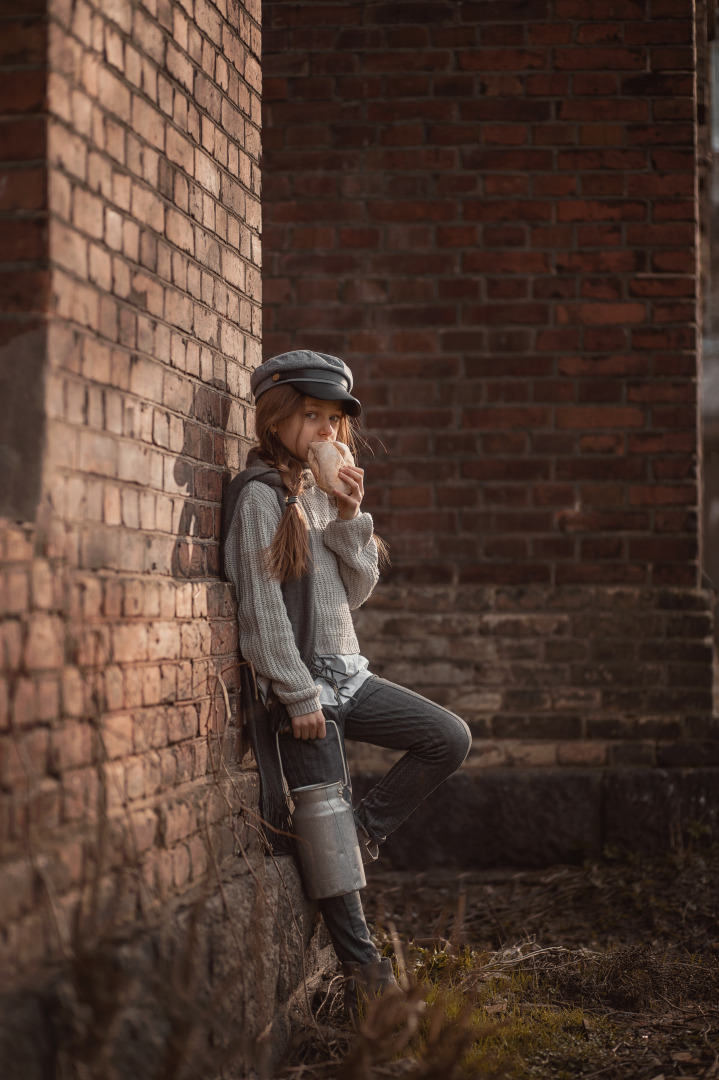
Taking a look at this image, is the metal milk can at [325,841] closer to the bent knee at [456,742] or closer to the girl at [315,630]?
the girl at [315,630]

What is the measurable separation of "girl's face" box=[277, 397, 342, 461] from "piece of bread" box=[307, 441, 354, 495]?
0.06 m

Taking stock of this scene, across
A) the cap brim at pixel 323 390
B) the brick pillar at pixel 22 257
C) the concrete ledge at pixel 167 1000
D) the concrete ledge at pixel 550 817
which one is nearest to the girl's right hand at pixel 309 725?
the concrete ledge at pixel 167 1000

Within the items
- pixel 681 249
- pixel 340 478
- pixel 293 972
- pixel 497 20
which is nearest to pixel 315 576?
pixel 340 478

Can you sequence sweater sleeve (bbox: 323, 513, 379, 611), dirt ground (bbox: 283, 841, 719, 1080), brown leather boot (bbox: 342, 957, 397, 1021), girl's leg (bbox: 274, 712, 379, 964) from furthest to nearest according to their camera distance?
1. sweater sleeve (bbox: 323, 513, 379, 611)
2. girl's leg (bbox: 274, 712, 379, 964)
3. brown leather boot (bbox: 342, 957, 397, 1021)
4. dirt ground (bbox: 283, 841, 719, 1080)

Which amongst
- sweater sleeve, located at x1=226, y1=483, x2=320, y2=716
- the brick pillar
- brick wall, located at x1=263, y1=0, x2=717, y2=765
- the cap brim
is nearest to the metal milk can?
sweater sleeve, located at x1=226, y1=483, x2=320, y2=716

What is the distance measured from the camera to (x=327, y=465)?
114 inches

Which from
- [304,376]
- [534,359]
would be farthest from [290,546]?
[534,359]

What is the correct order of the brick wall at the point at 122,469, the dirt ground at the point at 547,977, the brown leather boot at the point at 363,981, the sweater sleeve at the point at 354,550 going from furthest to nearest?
the sweater sleeve at the point at 354,550 → the brown leather boot at the point at 363,981 → the dirt ground at the point at 547,977 → the brick wall at the point at 122,469

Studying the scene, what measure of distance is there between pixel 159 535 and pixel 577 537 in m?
2.73

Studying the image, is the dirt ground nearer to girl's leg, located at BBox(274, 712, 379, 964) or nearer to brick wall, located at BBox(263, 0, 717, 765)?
girl's leg, located at BBox(274, 712, 379, 964)

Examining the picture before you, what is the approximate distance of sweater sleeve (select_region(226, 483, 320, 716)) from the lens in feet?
9.10

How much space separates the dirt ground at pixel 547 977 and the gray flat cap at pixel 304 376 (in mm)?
1392

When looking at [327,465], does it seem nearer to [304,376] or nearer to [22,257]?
[304,376]

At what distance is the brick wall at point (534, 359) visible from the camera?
471 centimetres
